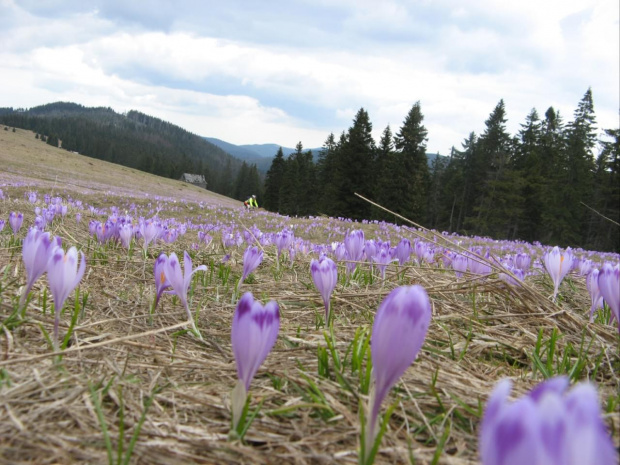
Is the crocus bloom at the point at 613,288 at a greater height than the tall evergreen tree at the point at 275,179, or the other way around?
the tall evergreen tree at the point at 275,179

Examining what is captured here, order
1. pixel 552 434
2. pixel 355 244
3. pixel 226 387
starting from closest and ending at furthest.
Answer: pixel 552 434 < pixel 226 387 < pixel 355 244

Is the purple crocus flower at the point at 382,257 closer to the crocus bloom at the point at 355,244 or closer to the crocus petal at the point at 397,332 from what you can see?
the crocus bloom at the point at 355,244

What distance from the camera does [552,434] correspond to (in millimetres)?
432

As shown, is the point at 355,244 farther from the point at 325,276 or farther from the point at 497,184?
the point at 497,184

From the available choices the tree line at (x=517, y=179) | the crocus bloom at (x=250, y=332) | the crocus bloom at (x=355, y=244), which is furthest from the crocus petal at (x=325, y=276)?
the tree line at (x=517, y=179)

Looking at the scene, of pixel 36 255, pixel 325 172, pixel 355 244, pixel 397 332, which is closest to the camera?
pixel 397 332

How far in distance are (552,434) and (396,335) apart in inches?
17.2

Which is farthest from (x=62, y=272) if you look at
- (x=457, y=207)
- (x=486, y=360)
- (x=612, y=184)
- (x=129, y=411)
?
(x=457, y=207)

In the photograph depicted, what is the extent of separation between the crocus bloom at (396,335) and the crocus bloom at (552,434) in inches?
14.8

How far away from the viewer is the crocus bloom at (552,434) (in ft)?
1.37

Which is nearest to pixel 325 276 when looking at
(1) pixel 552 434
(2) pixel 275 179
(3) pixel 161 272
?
(3) pixel 161 272

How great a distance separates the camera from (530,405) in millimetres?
447

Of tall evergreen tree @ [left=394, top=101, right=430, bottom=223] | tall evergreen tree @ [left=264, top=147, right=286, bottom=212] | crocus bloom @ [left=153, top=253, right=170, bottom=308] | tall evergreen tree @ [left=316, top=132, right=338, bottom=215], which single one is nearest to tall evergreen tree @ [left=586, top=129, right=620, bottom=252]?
tall evergreen tree @ [left=394, top=101, right=430, bottom=223]

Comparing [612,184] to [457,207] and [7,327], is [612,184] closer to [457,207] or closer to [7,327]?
[457,207]
